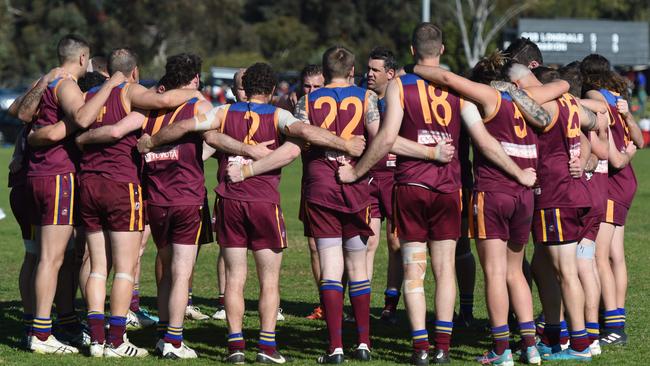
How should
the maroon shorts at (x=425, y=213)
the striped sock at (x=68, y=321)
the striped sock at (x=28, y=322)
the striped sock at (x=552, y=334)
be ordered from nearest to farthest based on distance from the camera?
the maroon shorts at (x=425, y=213), the striped sock at (x=552, y=334), the striped sock at (x=28, y=322), the striped sock at (x=68, y=321)

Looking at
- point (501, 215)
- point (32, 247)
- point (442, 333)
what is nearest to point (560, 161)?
point (501, 215)

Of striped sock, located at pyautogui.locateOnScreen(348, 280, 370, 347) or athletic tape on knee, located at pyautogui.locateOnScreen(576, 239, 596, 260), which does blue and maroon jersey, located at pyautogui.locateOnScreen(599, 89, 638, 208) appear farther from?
striped sock, located at pyautogui.locateOnScreen(348, 280, 370, 347)

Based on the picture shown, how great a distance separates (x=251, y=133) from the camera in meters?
8.12

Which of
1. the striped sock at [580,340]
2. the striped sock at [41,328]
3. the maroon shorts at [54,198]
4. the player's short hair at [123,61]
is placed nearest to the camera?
the striped sock at [580,340]

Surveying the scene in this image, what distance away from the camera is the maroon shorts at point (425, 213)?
7.95 meters

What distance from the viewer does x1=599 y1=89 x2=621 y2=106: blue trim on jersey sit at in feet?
29.8

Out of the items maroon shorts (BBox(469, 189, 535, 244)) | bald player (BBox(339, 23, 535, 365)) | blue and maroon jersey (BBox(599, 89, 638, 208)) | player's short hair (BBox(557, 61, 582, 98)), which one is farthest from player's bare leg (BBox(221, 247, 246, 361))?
blue and maroon jersey (BBox(599, 89, 638, 208))

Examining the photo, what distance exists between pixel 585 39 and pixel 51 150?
39795 millimetres

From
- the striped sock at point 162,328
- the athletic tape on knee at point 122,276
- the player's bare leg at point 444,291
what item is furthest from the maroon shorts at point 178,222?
the player's bare leg at point 444,291

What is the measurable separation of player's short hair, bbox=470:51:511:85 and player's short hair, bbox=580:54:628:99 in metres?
1.11

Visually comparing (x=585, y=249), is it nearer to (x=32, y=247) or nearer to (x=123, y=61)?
(x=123, y=61)

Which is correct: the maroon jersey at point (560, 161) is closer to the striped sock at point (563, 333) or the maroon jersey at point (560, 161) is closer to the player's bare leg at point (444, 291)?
the player's bare leg at point (444, 291)

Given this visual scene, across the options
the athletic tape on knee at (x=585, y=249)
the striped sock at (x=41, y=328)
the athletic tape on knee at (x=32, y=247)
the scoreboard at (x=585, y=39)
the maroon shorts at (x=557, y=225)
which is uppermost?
the scoreboard at (x=585, y=39)

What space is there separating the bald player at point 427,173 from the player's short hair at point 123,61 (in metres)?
2.10
